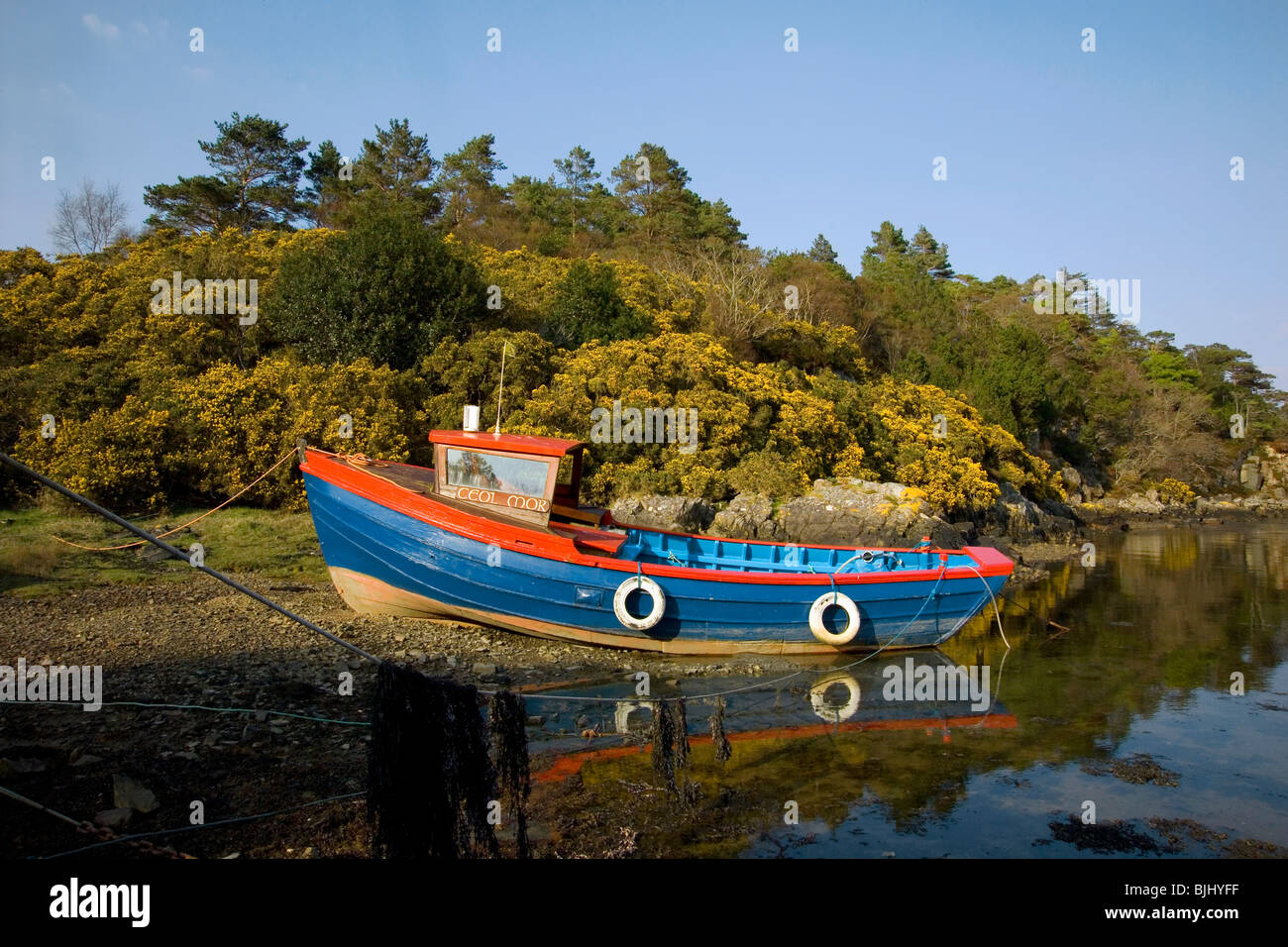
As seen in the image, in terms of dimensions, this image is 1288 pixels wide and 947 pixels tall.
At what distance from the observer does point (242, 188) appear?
37.7 m

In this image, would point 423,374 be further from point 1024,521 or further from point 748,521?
point 1024,521

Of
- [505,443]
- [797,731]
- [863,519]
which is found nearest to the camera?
[797,731]

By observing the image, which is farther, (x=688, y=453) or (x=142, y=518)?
(x=688, y=453)

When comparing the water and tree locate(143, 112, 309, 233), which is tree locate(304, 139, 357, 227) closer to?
tree locate(143, 112, 309, 233)

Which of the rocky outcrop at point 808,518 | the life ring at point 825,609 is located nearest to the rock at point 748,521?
the rocky outcrop at point 808,518

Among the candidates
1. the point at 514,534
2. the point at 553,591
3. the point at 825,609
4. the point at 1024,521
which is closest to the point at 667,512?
the point at 825,609

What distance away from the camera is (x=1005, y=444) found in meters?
30.6

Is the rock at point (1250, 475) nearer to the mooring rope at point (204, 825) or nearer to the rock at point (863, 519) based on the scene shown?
the rock at point (863, 519)

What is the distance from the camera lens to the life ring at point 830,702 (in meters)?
10.9

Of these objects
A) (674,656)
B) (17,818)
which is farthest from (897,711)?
(17,818)

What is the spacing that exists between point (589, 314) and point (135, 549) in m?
14.7

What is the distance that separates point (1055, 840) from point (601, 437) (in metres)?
16.0

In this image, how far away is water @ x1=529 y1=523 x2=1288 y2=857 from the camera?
25.1 feet
